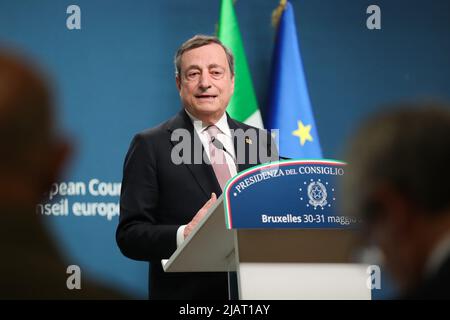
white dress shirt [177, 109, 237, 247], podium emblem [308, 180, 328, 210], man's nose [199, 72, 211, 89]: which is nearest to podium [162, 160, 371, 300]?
podium emblem [308, 180, 328, 210]

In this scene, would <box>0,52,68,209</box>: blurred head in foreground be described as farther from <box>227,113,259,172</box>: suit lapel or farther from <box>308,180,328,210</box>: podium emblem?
<box>227,113,259,172</box>: suit lapel

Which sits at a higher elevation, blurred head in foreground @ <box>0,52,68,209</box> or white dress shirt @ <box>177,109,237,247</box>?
white dress shirt @ <box>177,109,237,247</box>

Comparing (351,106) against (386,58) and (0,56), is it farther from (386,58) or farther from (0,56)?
(0,56)

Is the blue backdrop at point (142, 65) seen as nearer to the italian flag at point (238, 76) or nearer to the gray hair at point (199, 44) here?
the italian flag at point (238, 76)

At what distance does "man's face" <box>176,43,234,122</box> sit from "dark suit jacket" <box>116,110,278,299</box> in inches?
7.2

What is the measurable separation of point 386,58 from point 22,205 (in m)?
5.74

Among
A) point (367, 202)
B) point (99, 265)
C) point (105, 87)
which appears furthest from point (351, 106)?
point (367, 202)

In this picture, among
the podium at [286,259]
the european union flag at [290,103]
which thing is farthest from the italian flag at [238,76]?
the podium at [286,259]

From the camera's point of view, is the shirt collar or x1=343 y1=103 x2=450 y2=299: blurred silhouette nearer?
x1=343 y1=103 x2=450 y2=299: blurred silhouette

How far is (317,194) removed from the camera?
250cm

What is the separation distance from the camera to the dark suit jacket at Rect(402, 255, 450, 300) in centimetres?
92

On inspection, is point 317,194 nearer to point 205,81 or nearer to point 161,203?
point 161,203

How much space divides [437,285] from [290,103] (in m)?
5.03
